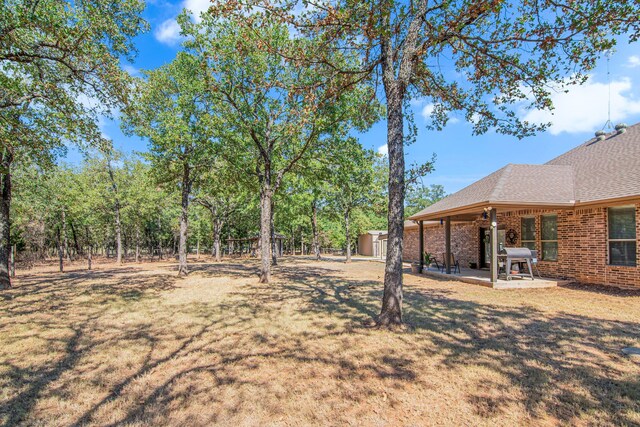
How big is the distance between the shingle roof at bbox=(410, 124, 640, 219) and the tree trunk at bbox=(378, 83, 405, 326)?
228 inches

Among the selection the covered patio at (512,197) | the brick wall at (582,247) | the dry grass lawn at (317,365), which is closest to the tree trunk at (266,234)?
the dry grass lawn at (317,365)

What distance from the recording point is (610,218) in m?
9.40

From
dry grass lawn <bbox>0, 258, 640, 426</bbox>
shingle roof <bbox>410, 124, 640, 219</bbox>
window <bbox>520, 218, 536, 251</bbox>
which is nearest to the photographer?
dry grass lawn <bbox>0, 258, 640, 426</bbox>

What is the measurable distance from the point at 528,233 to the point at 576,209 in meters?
2.24

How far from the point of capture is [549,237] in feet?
37.3

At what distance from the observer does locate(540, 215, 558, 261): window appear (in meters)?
11.1

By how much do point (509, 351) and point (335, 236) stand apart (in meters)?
36.9

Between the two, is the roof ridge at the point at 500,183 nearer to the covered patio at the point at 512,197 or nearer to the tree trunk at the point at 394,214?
the covered patio at the point at 512,197

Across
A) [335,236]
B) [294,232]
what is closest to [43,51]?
[335,236]

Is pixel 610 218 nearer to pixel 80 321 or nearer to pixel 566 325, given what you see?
pixel 566 325

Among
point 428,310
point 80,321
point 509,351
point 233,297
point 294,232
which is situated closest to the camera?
point 509,351

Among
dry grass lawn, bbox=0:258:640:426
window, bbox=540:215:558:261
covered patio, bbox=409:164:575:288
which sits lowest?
dry grass lawn, bbox=0:258:640:426

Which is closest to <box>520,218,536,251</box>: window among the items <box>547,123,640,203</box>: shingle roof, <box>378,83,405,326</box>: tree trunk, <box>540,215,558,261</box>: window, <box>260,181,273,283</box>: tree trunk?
<box>540,215,558,261</box>: window

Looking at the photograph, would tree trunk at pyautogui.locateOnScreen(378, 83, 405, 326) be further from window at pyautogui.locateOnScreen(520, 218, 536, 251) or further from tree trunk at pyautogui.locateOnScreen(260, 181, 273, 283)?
window at pyautogui.locateOnScreen(520, 218, 536, 251)
